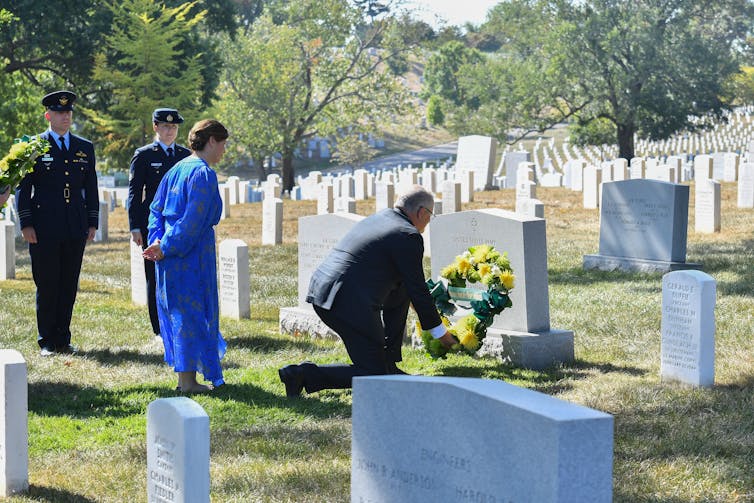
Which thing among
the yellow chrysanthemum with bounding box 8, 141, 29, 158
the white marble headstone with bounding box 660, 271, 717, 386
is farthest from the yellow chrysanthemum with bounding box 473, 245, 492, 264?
the yellow chrysanthemum with bounding box 8, 141, 29, 158

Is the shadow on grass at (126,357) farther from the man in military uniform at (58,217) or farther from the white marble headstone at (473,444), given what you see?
the white marble headstone at (473,444)

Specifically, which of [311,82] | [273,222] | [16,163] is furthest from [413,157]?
[16,163]

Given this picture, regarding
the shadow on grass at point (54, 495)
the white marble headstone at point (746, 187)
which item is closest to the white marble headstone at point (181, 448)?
the shadow on grass at point (54, 495)

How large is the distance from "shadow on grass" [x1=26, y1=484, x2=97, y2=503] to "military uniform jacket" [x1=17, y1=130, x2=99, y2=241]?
3874 millimetres

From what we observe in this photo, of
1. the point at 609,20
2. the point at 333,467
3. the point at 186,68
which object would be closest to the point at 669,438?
the point at 333,467

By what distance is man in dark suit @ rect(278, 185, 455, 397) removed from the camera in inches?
268

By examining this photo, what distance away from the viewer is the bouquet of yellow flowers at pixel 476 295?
27.8 ft

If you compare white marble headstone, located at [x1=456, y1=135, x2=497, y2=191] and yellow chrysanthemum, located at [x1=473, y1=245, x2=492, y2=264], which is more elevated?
white marble headstone, located at [x1=456, y1=135, x2=497, y2=191]

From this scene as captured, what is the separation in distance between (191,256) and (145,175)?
226 centimetres

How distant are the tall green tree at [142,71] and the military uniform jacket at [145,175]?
17951 mm

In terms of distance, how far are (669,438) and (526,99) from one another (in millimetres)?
35192

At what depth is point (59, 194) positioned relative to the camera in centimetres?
927

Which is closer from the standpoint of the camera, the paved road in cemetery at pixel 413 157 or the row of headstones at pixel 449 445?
the row of headstones at pixel 449 445

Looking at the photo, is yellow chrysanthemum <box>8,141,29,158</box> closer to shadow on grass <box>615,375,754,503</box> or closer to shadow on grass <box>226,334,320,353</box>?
shadow on grass <box>226,334,320,353</box>
